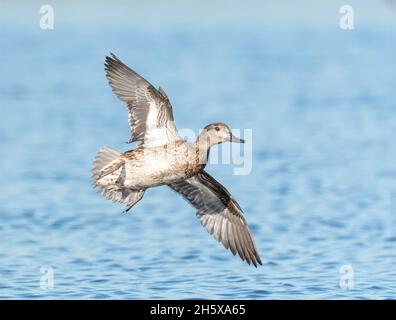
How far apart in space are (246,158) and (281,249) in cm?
523

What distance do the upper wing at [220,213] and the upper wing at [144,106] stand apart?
57 centimetres

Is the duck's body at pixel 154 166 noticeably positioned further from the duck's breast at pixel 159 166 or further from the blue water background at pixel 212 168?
the blue water background at pixel 212 168

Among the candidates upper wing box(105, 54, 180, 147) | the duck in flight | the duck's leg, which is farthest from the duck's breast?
the duck's leg

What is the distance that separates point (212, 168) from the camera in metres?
15.6

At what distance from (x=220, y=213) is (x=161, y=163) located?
1.19 m

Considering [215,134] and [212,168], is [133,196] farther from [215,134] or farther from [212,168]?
[212,168]

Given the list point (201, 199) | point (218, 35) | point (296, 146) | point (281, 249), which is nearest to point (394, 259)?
point (281, 249)

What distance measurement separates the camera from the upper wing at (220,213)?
954 cm

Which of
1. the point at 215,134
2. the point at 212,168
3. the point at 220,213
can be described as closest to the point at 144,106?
the point at 215,134

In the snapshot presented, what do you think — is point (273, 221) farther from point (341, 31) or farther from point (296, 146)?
point (341, 31)

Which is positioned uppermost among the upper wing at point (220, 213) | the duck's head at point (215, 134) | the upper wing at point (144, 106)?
the upper wing at point (144, 106)

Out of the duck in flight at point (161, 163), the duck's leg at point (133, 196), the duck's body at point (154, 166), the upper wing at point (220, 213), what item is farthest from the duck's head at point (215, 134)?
the duck's leg at point (133, 196)

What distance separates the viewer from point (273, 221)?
12.9 metres

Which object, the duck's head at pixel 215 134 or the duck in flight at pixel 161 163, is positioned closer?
the duck in flight at pixel 161 163
